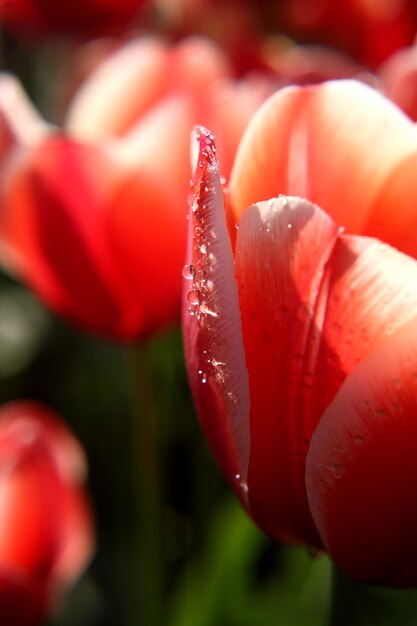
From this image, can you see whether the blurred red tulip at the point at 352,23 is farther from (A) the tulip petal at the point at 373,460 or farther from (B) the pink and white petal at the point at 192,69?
(A) the tulip petal at the point at 373,460

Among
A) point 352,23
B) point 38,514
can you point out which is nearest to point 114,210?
point 38,514

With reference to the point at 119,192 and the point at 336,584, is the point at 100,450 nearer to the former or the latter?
the point at 119,192

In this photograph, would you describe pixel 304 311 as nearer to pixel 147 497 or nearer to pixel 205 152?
pixel 205 152

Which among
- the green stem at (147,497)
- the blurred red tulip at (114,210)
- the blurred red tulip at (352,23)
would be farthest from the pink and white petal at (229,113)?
the blurred red tulip at (352,23)

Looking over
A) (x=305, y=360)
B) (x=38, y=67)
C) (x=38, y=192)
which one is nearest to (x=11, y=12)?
(x=38, y=192)

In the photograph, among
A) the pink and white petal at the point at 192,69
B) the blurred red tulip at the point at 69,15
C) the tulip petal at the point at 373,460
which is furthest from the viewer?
the blurred red tulip at the point at 69,15

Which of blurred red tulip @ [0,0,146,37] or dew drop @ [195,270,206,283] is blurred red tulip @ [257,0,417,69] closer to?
blurred red tulip @ [0,0,146,37]

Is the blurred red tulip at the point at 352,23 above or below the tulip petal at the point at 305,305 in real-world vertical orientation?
below

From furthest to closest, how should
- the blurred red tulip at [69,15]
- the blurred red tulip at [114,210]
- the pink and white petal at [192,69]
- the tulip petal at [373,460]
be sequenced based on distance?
1. the blurred red tulip at [69,15]
2. the pink and white petal at [192,69]
3. the blurred red tulip at [114,210]
4. the tulip petal at [373,460]
